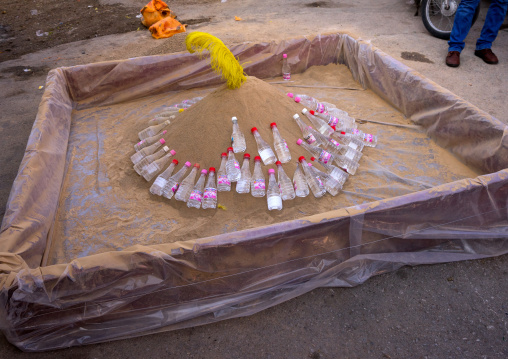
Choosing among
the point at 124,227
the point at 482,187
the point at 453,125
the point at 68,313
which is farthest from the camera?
the point at 453,125

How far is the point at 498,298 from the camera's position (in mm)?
1835

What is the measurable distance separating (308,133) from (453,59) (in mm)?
2539

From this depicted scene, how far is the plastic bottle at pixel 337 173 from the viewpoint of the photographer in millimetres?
2420

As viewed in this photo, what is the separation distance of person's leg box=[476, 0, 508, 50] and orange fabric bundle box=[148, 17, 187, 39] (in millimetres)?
3868

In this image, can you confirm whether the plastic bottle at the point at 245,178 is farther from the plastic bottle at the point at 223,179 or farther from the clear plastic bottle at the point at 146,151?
the clear plastic bottle at the point at 146,151

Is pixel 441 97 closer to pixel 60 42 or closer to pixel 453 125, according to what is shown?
pixel 453 125

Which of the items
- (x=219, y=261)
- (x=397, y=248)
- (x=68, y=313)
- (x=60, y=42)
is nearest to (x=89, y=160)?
(x=68, y=313)

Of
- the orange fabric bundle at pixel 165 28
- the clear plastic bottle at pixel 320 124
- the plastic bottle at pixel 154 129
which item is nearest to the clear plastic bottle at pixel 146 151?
the plastic bottle at pixel 154 129

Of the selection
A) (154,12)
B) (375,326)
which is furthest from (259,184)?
(154,12)

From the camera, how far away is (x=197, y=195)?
2297 millimetres

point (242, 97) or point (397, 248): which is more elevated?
point (242, 97)

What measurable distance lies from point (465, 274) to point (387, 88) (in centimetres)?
190

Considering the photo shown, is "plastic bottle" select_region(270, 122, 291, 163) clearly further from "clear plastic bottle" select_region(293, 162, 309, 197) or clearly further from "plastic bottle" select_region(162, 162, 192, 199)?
"plastic bottle" select_region(162, 162, 192, 199)

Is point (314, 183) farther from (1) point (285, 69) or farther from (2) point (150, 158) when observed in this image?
(1) point (285, 69)
